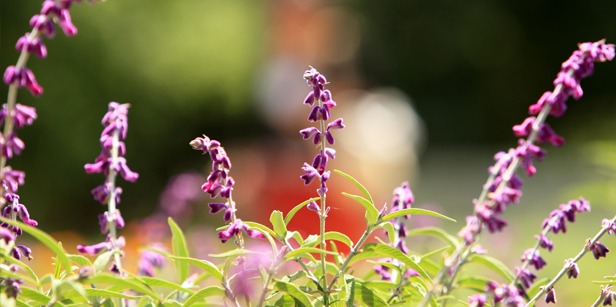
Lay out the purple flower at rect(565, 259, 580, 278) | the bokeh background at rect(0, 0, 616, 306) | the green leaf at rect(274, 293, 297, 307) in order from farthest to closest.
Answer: the bokeh background at rect(0, 0, 616, 306)
the purple flower at rect(565, 259, 580, 278)
the green leaf at rect(274, 293, 297, 307)

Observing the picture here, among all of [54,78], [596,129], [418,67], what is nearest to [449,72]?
[418,67]

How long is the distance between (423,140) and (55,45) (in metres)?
13.4

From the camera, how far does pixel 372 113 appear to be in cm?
1700

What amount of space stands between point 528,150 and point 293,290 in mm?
433

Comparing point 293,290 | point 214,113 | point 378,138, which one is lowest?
point 293,290

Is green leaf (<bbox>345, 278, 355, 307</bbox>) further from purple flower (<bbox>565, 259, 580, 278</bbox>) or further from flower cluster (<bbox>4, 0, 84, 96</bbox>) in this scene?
flower cluster (<bbox>4, 0, 84, 96</bbox>)

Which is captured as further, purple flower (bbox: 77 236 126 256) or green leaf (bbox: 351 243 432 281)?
purple flower (bbox: 77 236 126 256)

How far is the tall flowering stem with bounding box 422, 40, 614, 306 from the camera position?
1.48 m

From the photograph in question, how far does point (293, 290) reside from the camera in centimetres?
154

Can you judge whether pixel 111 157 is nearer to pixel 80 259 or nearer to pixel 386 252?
pixel 80 259

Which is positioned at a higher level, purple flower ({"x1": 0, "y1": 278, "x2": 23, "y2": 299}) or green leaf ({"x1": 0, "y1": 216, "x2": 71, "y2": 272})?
green leaf ({"x1": 0, "y1": 216, "x2": 71, "y2": 272})

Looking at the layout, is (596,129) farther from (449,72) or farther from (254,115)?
(449,72)

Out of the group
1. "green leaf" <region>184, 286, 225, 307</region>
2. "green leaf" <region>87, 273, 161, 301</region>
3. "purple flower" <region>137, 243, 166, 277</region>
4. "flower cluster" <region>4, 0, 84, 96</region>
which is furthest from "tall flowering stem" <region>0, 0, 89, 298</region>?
"purple flower" <region>137, 243, 166, 277</region>

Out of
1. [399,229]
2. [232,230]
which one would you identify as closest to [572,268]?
[399,229]
